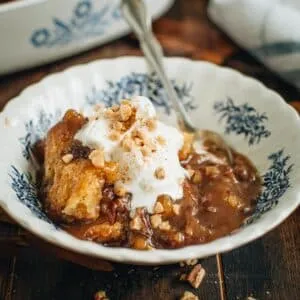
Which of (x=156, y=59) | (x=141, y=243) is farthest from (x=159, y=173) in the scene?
(x=156, y=59)

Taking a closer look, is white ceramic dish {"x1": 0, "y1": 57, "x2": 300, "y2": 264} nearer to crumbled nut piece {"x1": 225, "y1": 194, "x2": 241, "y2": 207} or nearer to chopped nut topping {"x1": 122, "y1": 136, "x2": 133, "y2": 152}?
crumbled nut piece {"x1": 225, "y1": 194, "x2": 241, "y2": 207}

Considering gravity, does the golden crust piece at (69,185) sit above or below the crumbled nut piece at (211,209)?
above

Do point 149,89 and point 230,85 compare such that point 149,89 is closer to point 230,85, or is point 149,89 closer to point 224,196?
point 230,85

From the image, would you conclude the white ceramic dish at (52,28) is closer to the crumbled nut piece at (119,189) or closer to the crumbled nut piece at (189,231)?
the crumbled nut piece at (119,189)

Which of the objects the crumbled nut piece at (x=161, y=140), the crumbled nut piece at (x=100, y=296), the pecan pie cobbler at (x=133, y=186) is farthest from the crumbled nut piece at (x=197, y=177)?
the crumbled nut piece at (x=100, y=296)

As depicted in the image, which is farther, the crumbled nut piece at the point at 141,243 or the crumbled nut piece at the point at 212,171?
the crumbled nut piece at the point at 212,171

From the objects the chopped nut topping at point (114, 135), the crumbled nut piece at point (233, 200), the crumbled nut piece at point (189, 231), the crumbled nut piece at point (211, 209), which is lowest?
the crumbled nut piece at point (233, 200)

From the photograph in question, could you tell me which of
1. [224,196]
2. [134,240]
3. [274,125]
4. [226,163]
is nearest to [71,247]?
[134,240]

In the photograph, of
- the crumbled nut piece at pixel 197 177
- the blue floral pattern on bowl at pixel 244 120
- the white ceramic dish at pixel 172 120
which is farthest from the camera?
the blue floral pattern on bowl at pixel 244 120
